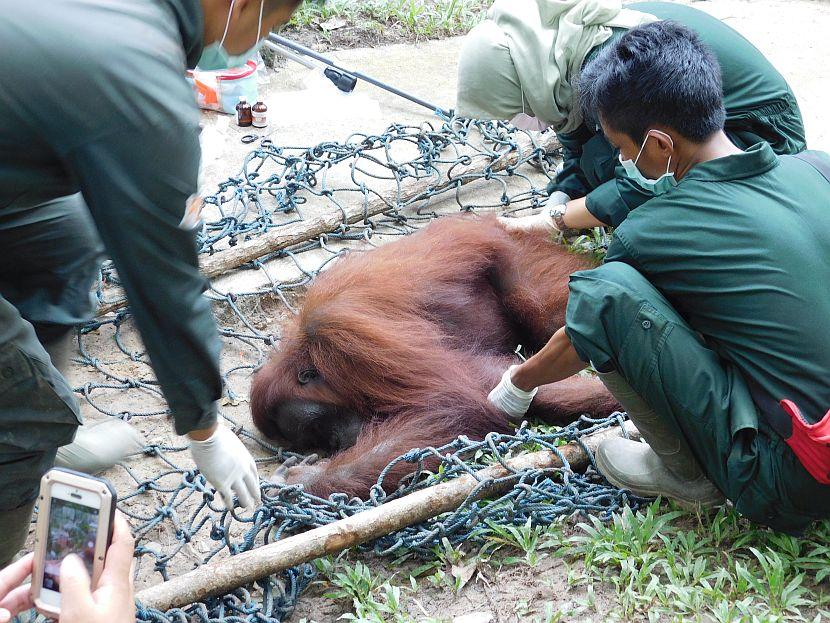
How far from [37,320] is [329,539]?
1013mm

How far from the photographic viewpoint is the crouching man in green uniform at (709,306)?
2.25 m

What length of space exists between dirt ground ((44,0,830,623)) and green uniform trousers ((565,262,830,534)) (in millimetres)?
459

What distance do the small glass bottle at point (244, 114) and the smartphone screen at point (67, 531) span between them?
401cm

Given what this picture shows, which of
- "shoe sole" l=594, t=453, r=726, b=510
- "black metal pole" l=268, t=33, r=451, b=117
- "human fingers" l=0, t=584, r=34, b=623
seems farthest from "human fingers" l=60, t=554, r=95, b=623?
"black metal pole" l=268, t=33, r=451, b=117

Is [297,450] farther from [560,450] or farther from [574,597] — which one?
[574,597]

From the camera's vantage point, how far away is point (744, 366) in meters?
2.33

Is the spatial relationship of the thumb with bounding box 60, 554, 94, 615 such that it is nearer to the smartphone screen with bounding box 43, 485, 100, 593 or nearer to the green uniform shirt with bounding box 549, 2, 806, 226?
the smartphone screen with bounding box 43, 485, 100, 593

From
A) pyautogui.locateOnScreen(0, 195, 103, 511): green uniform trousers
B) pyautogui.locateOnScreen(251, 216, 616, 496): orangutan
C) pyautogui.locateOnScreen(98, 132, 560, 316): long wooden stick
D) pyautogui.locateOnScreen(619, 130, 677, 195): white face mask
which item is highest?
pyautogui.locateOnScreen(619, 130, 677, 195): white face mask

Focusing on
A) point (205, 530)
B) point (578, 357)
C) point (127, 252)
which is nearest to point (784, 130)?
point (578, 357)

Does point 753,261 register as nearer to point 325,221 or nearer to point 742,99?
point 742,99

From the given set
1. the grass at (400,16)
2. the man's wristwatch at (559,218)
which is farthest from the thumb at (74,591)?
the grass at (400,16)

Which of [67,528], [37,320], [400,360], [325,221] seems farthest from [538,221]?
[67,528]

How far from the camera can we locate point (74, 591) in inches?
50.6

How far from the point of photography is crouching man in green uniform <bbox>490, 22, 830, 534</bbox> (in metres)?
2.25
